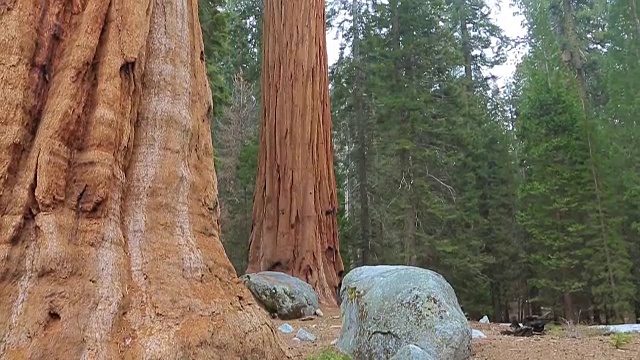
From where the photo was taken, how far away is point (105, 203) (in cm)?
240

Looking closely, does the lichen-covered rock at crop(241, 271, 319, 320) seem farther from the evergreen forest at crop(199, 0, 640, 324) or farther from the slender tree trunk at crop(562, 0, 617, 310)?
the slender tree trunk at crop(562, 0, 617, 310)

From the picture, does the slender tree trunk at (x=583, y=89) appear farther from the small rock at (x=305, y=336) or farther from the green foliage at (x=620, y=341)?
the small rock at (x=305, y=336)

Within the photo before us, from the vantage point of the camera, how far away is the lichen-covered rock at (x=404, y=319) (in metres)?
3.93

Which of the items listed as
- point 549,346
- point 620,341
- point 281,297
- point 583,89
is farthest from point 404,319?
point 583,89

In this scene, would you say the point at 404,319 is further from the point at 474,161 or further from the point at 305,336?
the point at 474,161

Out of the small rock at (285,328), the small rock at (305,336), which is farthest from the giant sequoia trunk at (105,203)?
the small rock at (285,328)

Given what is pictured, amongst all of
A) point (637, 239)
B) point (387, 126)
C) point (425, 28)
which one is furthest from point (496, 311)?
point (425, 28)

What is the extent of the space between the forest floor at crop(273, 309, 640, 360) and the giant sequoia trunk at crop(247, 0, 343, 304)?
9.85ft

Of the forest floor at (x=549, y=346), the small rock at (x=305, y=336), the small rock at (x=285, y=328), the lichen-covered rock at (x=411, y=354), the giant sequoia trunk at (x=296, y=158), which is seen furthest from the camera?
the giant sequoia trunk at (x=296, y=158)

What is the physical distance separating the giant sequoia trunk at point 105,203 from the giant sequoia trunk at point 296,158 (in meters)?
5.83

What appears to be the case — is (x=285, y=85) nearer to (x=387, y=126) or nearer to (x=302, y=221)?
(x=302, y=221)

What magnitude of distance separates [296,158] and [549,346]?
5.28 m

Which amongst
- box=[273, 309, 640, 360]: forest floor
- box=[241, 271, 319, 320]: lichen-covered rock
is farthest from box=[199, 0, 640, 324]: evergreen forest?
box=[273, 309, 640, 360]: forest floor

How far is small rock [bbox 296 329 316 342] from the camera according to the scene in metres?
5.32
